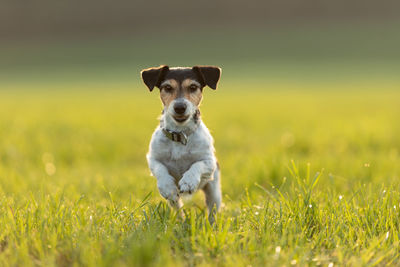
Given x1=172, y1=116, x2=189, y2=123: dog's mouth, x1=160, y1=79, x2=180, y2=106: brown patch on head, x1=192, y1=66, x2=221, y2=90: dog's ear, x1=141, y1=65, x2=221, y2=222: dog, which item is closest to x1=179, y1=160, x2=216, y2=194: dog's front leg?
x1=141, y1=65, x2=221, y2=222: dog

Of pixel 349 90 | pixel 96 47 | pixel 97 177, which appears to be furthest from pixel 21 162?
pixel 96 47

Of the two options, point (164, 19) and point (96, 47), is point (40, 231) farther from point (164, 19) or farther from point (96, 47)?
A: point (164, 19)

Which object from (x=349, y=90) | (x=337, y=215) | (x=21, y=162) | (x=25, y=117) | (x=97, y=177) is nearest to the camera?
(x=337, y=215)

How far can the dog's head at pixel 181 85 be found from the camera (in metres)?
4.37

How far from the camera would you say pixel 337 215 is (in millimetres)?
4062

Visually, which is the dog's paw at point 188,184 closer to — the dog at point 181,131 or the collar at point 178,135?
the dog at point 181,131

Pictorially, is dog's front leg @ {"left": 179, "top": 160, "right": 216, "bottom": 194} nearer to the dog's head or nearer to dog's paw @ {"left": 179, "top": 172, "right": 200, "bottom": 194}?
dog's paw @ {"left": 179, "top": 172, "right": 200, "bottom": 194}

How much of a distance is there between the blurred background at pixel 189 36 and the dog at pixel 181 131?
88.1ft

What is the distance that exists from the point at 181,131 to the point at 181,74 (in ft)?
2.03

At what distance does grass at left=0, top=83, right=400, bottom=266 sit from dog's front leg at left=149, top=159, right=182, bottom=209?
0.35ft

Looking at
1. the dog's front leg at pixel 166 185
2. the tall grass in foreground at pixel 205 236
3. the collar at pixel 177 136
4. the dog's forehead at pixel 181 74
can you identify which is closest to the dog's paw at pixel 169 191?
the dog's front leg at pixel 166 185

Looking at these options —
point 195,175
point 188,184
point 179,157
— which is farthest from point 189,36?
point 188,184

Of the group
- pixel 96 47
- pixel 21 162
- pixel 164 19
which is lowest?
pixel 21 162

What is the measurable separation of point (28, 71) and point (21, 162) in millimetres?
31627
